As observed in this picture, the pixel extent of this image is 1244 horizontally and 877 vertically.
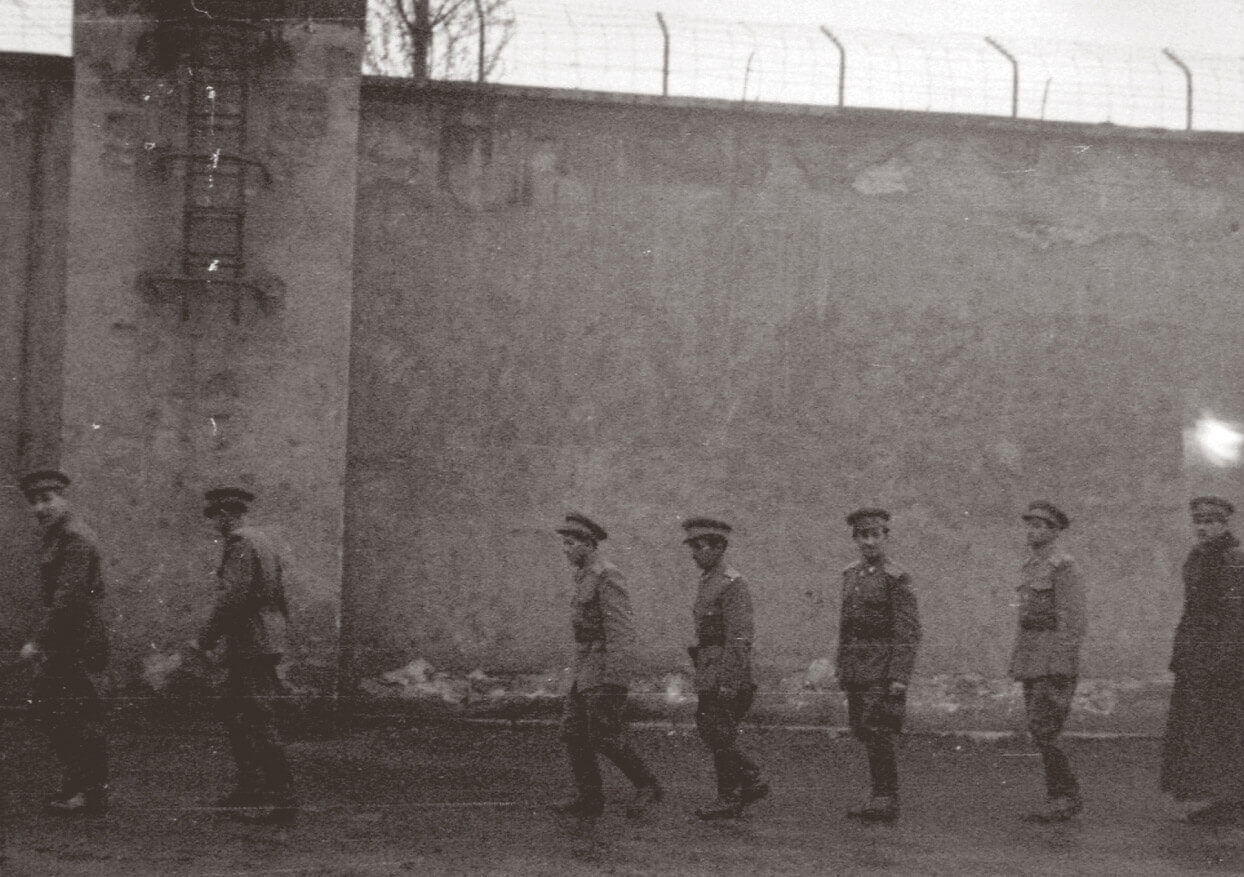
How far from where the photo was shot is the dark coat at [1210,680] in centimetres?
866

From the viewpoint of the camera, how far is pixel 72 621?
25.7ft

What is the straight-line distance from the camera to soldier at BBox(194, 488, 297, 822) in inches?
309

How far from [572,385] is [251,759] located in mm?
4162

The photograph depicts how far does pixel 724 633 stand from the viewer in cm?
828

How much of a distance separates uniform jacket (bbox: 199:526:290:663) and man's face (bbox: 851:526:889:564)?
3.15 metres

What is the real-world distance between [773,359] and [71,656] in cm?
554

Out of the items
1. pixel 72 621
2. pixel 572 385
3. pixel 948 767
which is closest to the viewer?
pixel 72 621

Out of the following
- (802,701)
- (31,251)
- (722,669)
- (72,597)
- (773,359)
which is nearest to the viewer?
(72,597)

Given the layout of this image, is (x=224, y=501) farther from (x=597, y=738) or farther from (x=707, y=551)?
(x=707, y=551)

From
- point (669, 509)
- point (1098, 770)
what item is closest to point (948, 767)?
point (1098, 770)

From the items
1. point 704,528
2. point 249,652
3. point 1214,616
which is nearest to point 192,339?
point 249,652

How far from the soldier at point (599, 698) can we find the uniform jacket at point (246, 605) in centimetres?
157

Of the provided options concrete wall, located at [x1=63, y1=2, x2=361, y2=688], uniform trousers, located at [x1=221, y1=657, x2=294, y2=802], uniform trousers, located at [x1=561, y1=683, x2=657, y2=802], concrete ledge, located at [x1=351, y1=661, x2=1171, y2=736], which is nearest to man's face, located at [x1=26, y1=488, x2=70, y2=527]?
uniform trousers, located at [x1=221, y1=657, x2=294, y2=802]

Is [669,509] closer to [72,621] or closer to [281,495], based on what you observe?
[281,495]
